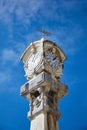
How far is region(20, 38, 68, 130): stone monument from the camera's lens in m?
12.6

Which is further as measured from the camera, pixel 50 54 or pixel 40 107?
pixel 50 54

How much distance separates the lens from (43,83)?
13047 millimetres

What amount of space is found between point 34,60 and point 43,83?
1.45 meters

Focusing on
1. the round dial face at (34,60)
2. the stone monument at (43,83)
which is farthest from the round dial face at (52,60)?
the round dial face at (34,60)

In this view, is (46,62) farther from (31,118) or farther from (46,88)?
(31,118)

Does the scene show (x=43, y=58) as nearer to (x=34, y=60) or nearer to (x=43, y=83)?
(x=34, y=60)

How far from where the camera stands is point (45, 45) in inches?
562

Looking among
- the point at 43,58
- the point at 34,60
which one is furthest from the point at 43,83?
the point at 34,60

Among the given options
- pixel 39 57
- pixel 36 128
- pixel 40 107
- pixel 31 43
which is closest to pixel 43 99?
pixel 40 107

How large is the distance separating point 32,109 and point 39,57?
2.19 meters

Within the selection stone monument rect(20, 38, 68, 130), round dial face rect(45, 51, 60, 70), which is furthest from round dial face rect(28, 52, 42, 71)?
round dial face rect(45, 51, 60, 70)

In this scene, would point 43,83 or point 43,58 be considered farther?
point 43,58

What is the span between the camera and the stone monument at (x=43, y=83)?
12.6m

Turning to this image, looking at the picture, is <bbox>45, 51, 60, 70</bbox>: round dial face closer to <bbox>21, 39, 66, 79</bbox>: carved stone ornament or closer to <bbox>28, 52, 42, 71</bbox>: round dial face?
<bbox>21, 39, 66, 79</bbox>: carved stone ornament
